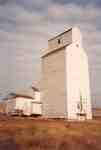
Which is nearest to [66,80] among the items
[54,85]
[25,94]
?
[54,85]

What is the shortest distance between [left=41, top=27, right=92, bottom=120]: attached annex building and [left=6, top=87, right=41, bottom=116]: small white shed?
1.53 meters

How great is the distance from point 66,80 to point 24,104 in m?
11.0

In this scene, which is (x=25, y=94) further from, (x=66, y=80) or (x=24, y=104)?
(x=66, y=80)

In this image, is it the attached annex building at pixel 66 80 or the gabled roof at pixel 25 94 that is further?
the gabled roof at pixel 25 94

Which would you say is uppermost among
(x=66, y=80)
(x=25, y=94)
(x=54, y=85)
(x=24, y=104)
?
(x=66, y=80)

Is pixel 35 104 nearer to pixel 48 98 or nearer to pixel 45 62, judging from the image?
pixel 48 98

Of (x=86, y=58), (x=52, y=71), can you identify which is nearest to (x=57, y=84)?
(x=52, y=71)

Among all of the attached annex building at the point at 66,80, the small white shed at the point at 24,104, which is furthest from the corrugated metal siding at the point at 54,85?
the small white shed at the point at 24,104

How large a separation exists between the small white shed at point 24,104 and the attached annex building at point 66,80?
1528 millimetres

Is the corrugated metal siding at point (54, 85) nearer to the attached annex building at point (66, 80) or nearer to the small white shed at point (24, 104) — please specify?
the attached annex building at point (66, 80)

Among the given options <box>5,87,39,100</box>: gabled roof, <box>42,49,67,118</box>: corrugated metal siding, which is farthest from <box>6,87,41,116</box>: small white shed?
<box>42,49,67,118</box>: corrugated metal siding

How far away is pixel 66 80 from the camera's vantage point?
3828 centimetres

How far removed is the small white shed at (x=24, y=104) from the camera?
42.0 meters

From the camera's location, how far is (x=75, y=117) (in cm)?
3834
